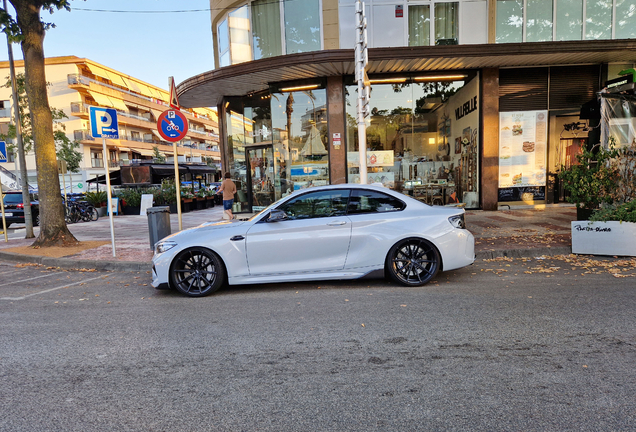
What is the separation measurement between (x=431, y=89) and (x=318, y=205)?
404 inches

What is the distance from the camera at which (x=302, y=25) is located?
13.6 metres

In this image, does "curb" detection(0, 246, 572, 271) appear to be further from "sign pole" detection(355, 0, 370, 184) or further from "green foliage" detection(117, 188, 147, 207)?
"green foliage" detection(117, 188, 147, 207)

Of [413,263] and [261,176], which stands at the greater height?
[261,176]

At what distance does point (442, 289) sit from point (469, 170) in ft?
32.5

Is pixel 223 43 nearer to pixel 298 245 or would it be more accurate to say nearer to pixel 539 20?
pixel 539 20

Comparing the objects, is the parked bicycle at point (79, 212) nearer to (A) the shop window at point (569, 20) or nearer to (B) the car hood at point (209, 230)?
(B) the car hood at point (209, 230)

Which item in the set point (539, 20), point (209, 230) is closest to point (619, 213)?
point (209, 230)

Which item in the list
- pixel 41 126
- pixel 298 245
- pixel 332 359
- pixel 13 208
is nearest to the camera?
pixel 332 359

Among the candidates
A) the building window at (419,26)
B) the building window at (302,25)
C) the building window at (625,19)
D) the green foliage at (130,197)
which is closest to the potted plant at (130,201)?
the green foliage at (130,197)

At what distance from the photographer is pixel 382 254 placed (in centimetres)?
571

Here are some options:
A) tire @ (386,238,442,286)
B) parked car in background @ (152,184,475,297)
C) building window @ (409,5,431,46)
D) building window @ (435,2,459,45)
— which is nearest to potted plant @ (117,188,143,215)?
building window @ (409,5,431,46)

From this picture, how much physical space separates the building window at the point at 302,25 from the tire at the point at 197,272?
1004 centimetres

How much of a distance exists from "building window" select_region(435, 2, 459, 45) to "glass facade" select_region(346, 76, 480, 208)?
144cm

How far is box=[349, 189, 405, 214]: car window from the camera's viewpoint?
589 cm
